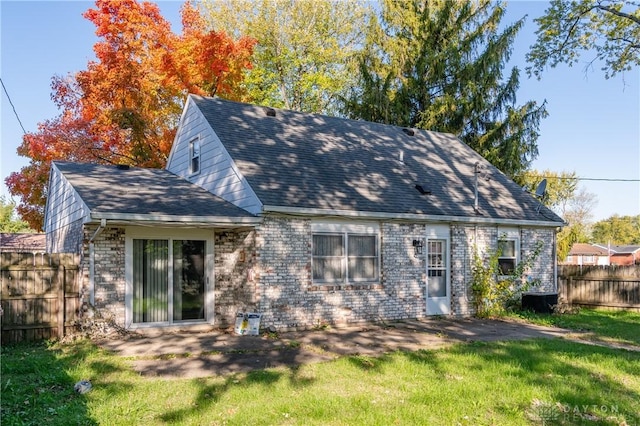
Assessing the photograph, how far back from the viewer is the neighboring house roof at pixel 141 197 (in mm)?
10526

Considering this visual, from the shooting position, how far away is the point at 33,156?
21891 millimetres

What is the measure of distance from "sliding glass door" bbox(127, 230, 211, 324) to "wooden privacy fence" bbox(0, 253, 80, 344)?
1229 mm

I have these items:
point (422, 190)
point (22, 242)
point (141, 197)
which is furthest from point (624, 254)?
point (141, 197)

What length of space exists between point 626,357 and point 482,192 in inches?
335

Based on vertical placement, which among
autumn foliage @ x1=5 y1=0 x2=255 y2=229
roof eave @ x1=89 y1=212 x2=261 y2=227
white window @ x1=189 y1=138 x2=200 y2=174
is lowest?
roof eave @ x1=89 y1=212 x2=261 y2=227

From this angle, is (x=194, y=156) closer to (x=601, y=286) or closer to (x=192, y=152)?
(x=192, y=152)

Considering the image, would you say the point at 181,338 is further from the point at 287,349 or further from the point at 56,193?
the point at 56,193

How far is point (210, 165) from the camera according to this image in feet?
45.9

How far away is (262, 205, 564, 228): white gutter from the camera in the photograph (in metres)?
11.7

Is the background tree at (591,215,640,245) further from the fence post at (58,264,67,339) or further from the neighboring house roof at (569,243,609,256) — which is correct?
the fence post at (58,264,67,339)

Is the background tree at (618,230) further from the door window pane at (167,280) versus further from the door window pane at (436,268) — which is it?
the door window pane at (167,280)

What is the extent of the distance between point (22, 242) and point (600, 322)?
30008 mm

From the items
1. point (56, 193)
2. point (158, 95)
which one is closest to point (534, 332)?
point (56, 193)

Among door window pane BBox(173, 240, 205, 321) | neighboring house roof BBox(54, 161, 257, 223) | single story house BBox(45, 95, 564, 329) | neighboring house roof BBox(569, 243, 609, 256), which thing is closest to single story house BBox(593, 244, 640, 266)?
neighboring house roof BBox(569, 243, 609, 256)
